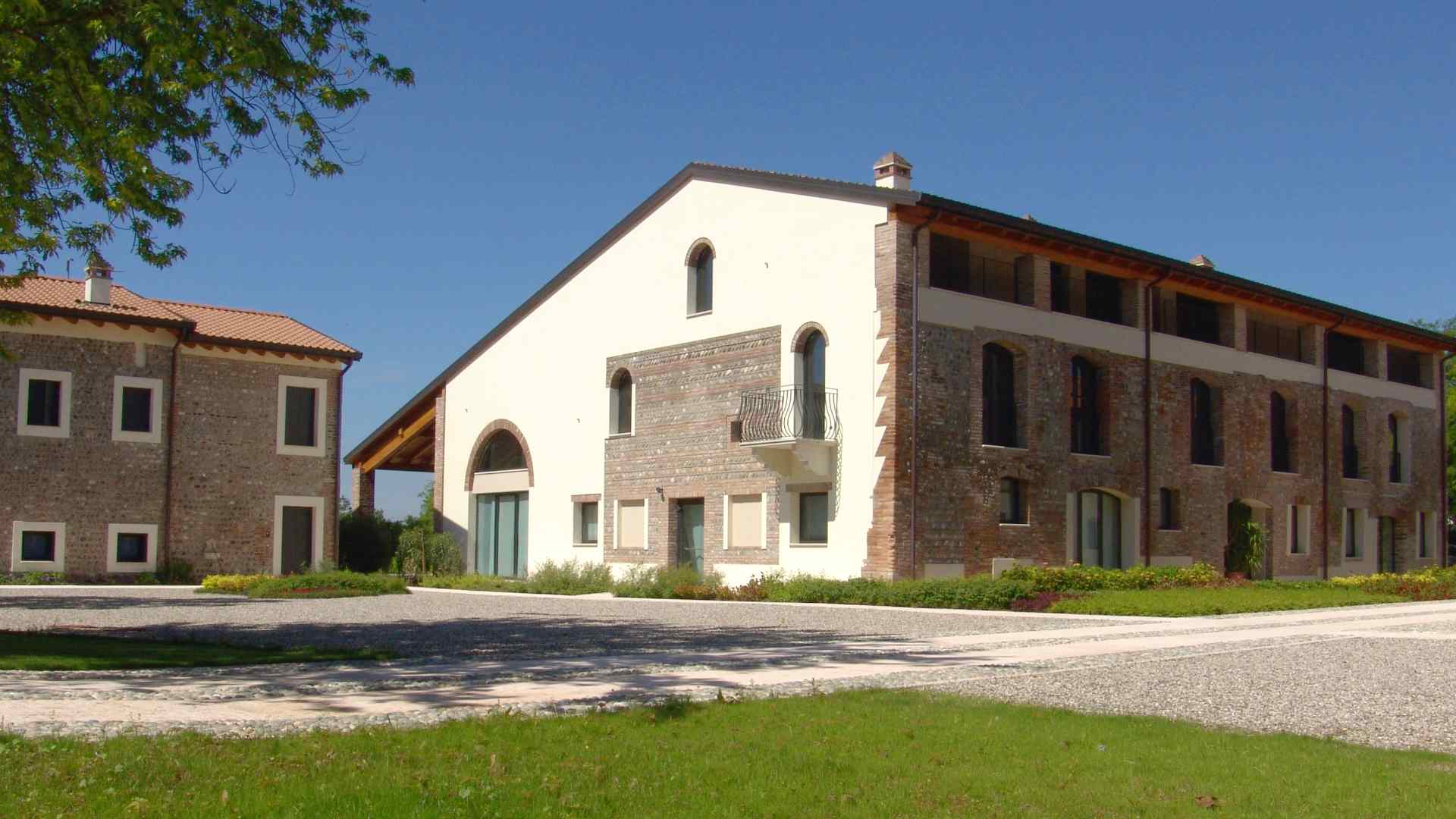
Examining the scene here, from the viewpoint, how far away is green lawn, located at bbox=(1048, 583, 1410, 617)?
2059 centimetres

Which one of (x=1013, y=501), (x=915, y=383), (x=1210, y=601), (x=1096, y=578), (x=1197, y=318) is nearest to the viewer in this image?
(x=1210, y=601)

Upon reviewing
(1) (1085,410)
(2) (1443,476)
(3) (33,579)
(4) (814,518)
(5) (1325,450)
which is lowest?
(3) (33,579)

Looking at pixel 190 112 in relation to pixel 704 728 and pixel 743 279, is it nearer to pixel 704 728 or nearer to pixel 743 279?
pixel 704 728

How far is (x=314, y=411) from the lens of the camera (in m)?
35.5

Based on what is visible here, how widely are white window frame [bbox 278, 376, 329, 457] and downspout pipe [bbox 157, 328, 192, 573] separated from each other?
9.10 feet

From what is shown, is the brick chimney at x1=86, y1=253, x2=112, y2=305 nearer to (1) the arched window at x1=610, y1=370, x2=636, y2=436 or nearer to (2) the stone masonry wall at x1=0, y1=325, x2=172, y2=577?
(2) the stone masonry wall at x1=0, y1=325, x2=172, y2=577

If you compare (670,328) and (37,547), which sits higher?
(670,328)

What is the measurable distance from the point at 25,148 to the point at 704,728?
9370 mm

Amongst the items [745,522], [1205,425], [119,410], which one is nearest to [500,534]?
[745,522]

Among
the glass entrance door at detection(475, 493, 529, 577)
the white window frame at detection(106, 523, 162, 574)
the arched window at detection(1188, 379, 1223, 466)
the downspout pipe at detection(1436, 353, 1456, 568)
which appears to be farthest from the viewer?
the downspout pipe at detection(1436, 353, 1456, 568)

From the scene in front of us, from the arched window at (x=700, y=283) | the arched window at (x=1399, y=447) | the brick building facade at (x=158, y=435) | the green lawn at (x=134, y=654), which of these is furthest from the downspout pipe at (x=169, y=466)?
the arched window at (x=1399, y=447)

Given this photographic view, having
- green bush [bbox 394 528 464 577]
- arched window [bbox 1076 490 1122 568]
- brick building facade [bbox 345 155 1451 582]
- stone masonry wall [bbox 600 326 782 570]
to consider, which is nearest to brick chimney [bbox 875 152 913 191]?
brick building facade [bbox 345 155 1451 582]

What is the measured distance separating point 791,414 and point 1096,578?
6.60m

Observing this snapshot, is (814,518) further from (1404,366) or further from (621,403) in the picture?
(1404,366)
